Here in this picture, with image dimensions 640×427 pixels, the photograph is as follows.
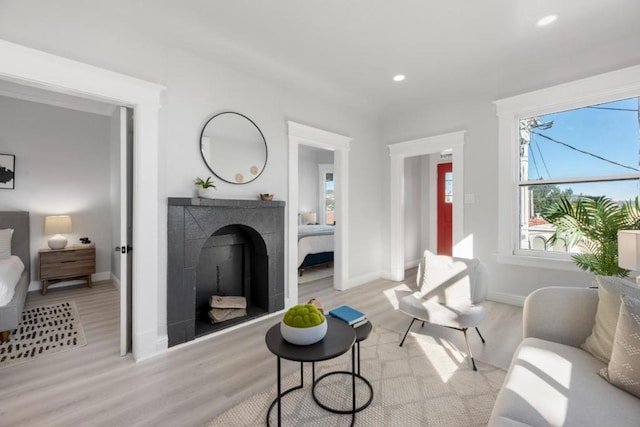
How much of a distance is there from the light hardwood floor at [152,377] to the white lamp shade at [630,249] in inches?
41.8

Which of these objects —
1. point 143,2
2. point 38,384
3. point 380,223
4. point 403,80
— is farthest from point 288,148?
point 38,384

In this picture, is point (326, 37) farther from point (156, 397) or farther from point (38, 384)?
point (38, 384)

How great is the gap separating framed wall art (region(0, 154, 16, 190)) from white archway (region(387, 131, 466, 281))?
5.52 metres

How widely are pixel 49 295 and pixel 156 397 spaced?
3.45 metres

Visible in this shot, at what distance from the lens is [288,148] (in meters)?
3.53

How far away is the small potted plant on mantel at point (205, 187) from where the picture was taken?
2.67 m

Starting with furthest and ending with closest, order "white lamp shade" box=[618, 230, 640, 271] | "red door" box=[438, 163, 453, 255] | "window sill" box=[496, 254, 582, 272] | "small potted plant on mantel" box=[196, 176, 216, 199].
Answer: "red door" box=[438, 163, 453, 255] < "window sill" box=[496, 254, 582, 272] < "small potted plant on mantel" box=[196, 176, 216, 199] < "white lamp shade" box=[618, 230, 640, 271]

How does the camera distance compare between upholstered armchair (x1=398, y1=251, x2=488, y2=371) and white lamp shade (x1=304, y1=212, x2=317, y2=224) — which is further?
white lamp shade (x1=304, y1=212, x2=317, y2=224)

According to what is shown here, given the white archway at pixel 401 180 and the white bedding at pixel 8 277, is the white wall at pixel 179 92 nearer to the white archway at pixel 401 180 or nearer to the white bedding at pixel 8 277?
the white archway at pixel 401 180

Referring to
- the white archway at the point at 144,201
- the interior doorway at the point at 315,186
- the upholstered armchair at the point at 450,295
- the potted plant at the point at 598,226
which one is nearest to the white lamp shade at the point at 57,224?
the white archway at the point at 144,201

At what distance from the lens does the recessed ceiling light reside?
2.33 meters

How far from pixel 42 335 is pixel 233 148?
2.54 metres

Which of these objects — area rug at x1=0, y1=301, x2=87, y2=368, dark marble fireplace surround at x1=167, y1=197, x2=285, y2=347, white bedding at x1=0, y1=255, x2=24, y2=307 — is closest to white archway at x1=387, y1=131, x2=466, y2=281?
dark marble fireplace surround at x1=167, y1=197, x2=285, y2=347

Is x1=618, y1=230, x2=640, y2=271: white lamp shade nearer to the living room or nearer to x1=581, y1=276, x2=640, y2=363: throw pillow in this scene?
x1=581, y1=276, x2=640, y2=363: throw pillow
